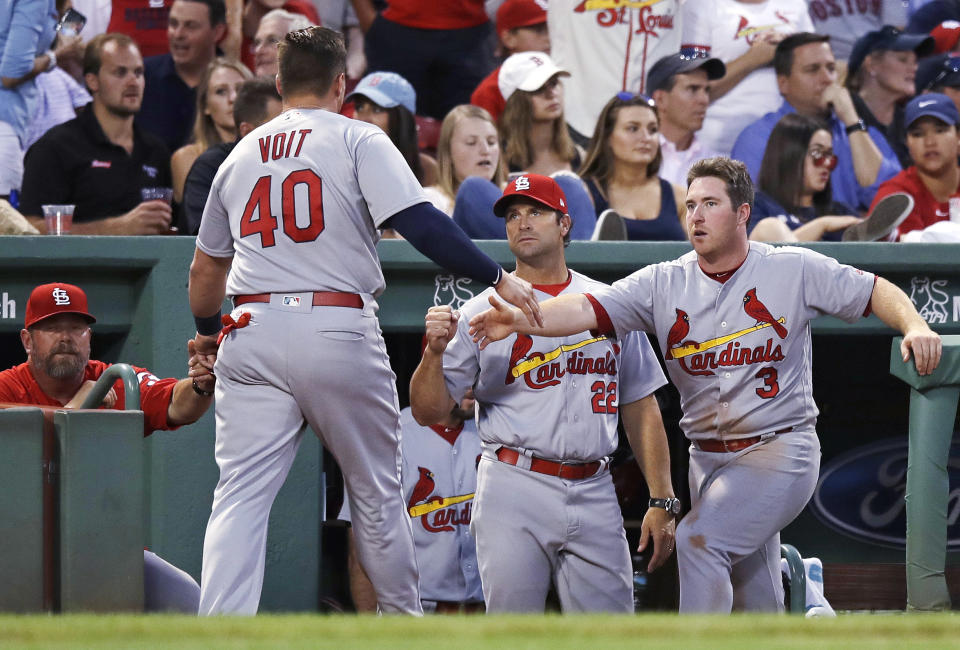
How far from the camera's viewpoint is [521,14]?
789 cm

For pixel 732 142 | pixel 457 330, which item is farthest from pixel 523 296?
pixel 732 142

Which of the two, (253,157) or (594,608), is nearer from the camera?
(253,157)

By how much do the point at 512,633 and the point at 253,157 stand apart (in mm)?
2072

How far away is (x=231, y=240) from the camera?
4.18 meters

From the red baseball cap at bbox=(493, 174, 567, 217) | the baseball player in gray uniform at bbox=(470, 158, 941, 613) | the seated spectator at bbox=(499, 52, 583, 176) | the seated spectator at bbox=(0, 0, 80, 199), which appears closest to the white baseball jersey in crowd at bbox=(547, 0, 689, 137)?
the seated spectator at bbox=(499, 52, 583, 176)

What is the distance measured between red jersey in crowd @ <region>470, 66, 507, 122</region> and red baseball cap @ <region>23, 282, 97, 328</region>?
302 centimetres

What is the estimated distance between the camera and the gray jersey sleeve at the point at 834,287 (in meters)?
4.39

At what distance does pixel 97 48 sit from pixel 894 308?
13.5ft

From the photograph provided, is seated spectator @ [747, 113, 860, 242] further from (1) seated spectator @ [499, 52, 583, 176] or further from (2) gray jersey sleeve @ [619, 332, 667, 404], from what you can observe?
(2) gray jersey sleeve @ [619, 332, 667, 404]

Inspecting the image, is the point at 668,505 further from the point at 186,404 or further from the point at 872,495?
the point at 872,495

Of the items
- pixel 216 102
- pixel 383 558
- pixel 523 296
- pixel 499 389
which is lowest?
pixel 383 558

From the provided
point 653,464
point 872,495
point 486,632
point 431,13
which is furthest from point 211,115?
point 486,632

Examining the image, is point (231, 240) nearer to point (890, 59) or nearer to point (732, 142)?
point (732, 142)

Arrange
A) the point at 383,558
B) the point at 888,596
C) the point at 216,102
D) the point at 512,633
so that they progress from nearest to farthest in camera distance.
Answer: the point at 512,633
the point at 383,558
the point at 888,596
the point at 216,102
